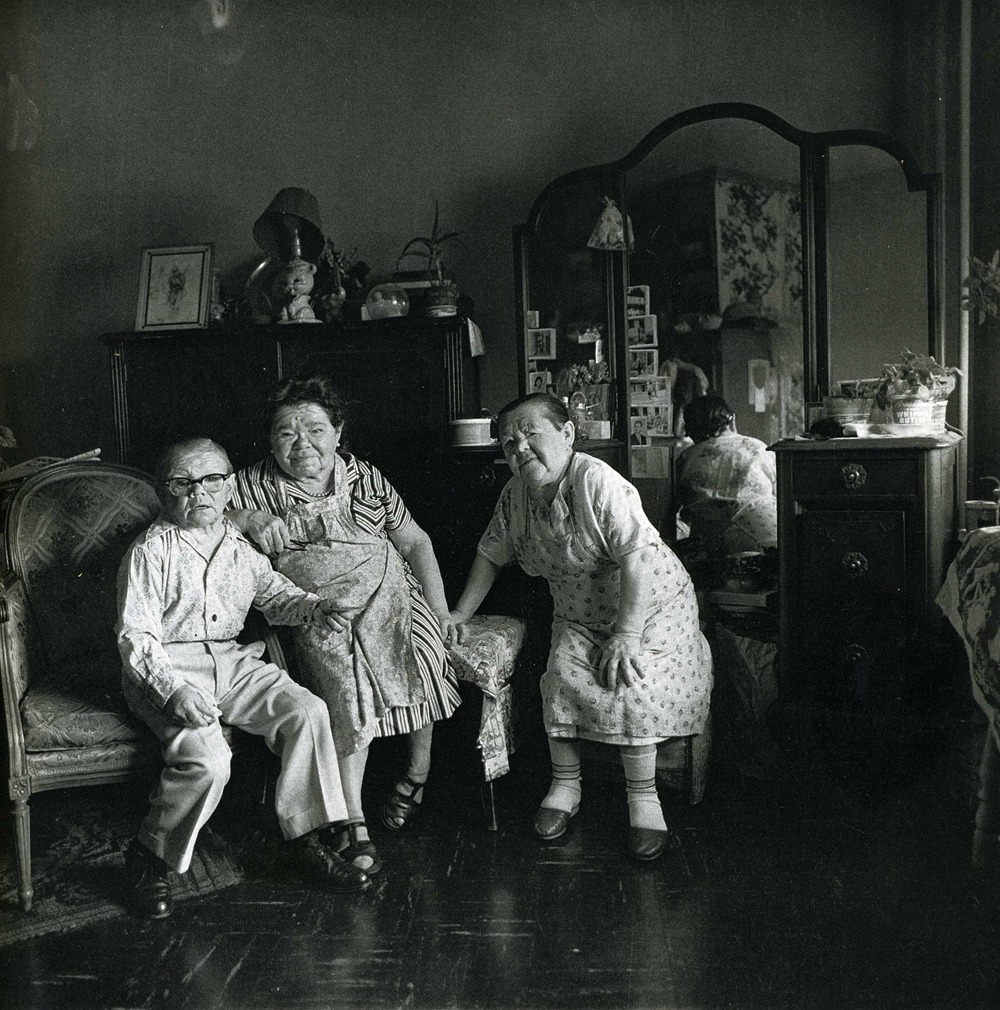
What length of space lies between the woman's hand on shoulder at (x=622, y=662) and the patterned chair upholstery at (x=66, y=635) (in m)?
1.25

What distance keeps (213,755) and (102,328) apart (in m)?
2.48

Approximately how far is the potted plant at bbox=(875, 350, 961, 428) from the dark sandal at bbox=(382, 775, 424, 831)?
6.19ft

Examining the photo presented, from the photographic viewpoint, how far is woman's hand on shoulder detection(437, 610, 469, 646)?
3.02m

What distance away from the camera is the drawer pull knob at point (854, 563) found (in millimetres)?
2939

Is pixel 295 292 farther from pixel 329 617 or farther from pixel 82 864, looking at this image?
pixel 82 864

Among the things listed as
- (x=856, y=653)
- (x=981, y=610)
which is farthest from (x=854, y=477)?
(x=981, y=610)

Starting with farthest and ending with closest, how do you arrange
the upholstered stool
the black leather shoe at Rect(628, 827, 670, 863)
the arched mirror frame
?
the arched mirror frame → the upholstered stool → the black leather shoe at Rect(628, 827, 670, 863)

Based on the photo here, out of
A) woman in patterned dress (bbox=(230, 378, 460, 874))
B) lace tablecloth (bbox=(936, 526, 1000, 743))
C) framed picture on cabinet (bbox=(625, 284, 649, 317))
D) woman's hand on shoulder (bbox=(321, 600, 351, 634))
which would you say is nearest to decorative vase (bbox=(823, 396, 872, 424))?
lace tablecloth (bbox=(936, 526, 1000, 743))

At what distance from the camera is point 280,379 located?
11.8 feet

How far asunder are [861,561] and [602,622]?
80 cm

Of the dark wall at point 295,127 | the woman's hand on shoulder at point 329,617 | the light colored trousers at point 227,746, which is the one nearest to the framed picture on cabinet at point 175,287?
the dark wall at point 295,127

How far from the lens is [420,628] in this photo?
2.96 m

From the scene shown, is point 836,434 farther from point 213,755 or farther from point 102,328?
point 102,328

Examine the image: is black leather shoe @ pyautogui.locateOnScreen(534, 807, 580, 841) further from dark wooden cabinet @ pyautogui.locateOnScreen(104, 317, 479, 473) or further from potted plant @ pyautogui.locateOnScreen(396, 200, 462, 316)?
potted plant @ pyautogui.locateOnScreen(396, 200, 462, 316)
